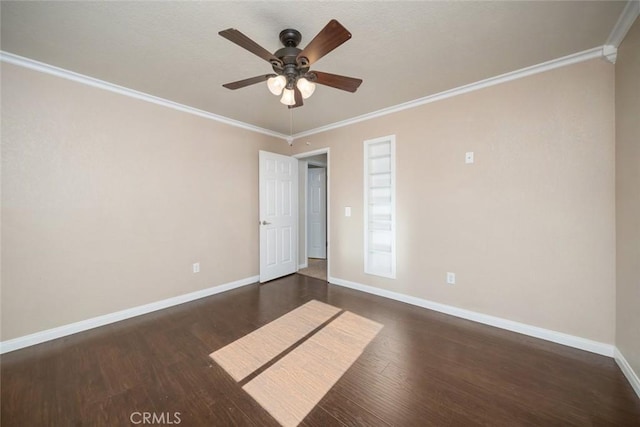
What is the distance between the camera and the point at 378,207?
3535 mm

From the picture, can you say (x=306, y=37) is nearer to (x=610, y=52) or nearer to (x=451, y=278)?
(x=610, y=52)

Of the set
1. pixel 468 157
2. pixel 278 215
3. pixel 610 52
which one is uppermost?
pixel 610 52

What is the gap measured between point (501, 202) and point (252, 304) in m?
3.07

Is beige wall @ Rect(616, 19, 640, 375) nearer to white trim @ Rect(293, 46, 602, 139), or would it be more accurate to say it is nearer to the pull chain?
white trim @ Rect(293, 46, 602, 139)

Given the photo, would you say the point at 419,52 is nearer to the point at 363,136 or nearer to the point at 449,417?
the point at 363,136

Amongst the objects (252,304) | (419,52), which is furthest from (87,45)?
(252,304)

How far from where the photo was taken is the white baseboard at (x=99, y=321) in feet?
7.07

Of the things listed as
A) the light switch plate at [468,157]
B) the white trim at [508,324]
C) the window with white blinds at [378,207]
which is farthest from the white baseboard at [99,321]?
the light switch plate at [468,157]

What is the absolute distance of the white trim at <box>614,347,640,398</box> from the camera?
1.64 m

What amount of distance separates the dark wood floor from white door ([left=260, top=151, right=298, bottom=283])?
1.55 metres

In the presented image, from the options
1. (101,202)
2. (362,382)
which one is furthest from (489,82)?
(101,202)

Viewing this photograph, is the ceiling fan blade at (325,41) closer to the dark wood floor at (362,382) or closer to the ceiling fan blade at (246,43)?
the ceiling fan blade at (246,43)

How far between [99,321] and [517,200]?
14.6 ft

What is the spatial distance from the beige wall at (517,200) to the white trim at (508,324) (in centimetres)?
5
